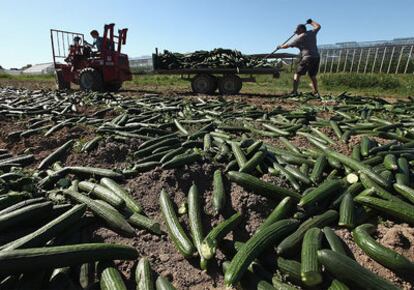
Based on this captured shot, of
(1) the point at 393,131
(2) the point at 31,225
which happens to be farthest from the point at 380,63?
(2) the point at 31,225

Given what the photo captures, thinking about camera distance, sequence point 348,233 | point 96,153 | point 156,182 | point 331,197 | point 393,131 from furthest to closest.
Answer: point 393,131, point 96,153, point 156,182, point 331,197, point 348,233

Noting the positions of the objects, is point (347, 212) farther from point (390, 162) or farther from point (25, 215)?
point (25, 215)

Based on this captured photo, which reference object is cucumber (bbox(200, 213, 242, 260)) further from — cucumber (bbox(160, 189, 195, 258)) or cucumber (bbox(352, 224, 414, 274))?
cucumber (bbox(352, 224, 414, 274))

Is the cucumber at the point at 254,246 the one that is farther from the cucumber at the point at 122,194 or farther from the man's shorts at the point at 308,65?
the man's shorts at the point at 308,65

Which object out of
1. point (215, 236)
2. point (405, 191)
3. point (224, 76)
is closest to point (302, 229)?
point (215, 236)

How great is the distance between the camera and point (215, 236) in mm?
3818

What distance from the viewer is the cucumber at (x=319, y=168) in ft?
17.1

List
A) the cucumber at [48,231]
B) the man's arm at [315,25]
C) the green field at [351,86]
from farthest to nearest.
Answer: the green field at [351,86] → the man's arm at [315,25] → the cucumber at [48,231]

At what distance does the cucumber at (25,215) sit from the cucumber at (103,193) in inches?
26.1

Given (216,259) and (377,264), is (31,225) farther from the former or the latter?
(377,264)

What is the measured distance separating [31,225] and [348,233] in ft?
12.3

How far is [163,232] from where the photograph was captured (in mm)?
4273

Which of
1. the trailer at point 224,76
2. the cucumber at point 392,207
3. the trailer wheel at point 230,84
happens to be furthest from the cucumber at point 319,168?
the trailer wheel at point 230,84

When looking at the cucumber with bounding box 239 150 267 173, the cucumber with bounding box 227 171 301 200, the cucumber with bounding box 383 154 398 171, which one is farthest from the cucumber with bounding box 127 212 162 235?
the cucumber with bounding box 383 154 398 171
